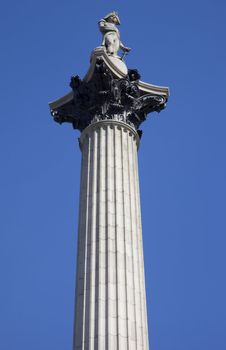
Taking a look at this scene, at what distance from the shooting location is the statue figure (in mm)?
30844

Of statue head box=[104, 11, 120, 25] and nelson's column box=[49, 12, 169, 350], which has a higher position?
statue head box=[104, 11, 120, 25]

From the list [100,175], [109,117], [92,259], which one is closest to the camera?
[92,259]

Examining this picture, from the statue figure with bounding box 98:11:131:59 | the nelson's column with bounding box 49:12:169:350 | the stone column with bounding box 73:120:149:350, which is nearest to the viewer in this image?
the stone column with bounding box 73:120:149:350

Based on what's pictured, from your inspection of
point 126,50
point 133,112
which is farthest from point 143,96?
point 126,50

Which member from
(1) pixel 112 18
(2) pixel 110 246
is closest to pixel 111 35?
(1) pixel 112 18

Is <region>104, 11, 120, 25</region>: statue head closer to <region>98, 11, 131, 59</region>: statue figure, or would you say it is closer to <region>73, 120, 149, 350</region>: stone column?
<region>98, 11, 131, 59</region>: statue figure

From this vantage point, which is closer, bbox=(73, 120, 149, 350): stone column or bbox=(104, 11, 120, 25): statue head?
bbox=(73, 120, 149, 350): stone column

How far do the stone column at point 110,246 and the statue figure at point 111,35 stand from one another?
5.33 m

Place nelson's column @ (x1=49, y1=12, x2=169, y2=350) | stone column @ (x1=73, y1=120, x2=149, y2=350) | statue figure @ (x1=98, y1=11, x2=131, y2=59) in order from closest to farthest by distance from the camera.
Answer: stone column @ (x1=73, y1=120, x2=149, y2=350)
nelson's column @ (x1=49, y1=12, x2=169, y2=350)
statue figure @ (x1=98, y1=11, x2=131, y2=59)

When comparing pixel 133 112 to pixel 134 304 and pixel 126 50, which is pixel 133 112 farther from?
pixel 134 304

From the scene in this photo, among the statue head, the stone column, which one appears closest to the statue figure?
the statue head

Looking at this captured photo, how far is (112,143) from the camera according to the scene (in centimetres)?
2634

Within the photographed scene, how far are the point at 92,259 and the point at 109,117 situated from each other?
7449 millimetres

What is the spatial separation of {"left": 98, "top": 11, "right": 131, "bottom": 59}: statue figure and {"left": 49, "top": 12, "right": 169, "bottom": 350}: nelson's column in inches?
1.9
